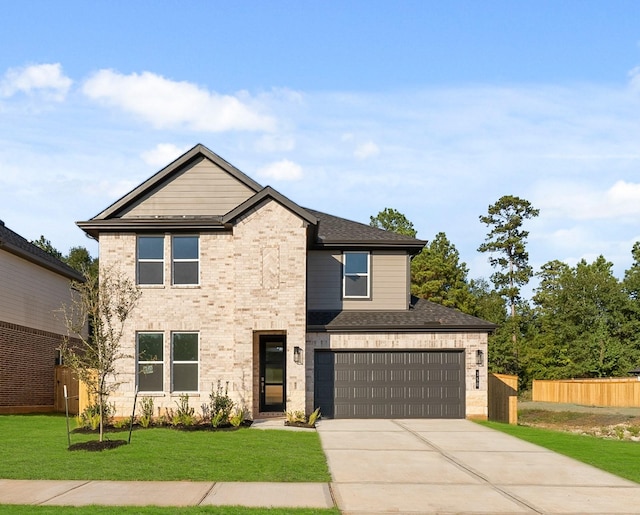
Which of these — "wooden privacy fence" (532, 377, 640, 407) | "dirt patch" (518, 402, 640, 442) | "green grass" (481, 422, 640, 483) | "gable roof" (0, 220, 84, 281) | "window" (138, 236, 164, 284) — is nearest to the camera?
"green grass" (481, 422, 640, 483)

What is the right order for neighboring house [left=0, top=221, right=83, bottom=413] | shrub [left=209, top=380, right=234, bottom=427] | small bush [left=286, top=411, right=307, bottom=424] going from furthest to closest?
neighboring house [left=0, top=221, right=83, bottom=413]
small bush [left=286, top=411, right=307, bottom=424]
shrub [left=209, top=380, right=234, bottom=427]

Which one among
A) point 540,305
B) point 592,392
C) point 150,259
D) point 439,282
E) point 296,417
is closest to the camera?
point 296,417

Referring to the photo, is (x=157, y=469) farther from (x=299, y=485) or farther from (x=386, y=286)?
(x=386, y=286)

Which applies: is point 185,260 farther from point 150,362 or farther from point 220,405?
point 220,405

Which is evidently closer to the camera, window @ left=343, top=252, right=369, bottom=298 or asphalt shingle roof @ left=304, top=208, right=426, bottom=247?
asphalt shingle roof @ left=304, top=208, right=426, bottom=247

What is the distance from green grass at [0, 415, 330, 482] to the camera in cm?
1303

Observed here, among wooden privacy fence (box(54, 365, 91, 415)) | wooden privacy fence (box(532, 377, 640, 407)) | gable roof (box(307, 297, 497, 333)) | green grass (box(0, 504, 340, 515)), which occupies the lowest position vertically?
wooden privacy fence (box(532, 377, 640, 407))

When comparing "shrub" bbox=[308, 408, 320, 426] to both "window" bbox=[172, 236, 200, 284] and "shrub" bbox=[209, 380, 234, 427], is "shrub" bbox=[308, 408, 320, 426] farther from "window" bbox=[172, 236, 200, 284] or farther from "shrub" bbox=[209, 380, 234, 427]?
"window" bbox=[172, 236, 200, 284]

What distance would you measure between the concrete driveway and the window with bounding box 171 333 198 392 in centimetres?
563

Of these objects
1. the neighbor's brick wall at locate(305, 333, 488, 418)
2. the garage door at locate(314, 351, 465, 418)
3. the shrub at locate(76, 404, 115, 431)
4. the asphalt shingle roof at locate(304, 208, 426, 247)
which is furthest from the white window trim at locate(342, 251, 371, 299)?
the shrub at locate(76, 404, 115, 431)

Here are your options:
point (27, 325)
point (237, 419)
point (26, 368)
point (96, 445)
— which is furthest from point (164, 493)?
point (27, 325)

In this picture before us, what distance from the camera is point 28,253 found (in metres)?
29.1

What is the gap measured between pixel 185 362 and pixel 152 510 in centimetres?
1330

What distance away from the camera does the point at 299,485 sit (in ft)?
40.1
